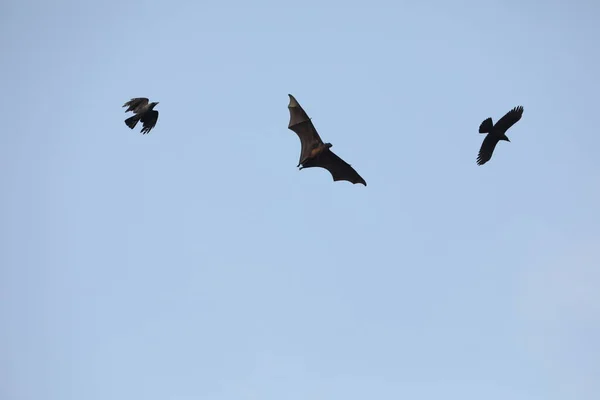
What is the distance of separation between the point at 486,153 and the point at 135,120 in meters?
16.6

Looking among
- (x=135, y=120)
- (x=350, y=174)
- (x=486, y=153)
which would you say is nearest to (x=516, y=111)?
(x=486, y=153)

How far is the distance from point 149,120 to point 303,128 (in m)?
7.88

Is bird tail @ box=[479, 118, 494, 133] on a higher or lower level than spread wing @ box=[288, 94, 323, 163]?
higher

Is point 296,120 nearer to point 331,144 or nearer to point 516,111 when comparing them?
point 331,144

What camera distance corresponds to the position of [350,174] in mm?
40469

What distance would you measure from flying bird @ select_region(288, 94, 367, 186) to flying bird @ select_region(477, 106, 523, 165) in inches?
235

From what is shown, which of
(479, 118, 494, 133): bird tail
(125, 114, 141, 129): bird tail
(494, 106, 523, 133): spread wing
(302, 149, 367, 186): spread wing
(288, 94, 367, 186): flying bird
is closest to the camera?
(479, 118, 494, 133): bird tail

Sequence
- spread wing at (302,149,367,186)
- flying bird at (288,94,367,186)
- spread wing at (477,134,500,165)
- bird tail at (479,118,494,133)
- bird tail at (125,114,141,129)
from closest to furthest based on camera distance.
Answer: bird tail at (479,118,494,133), flying bird at (288,94,367,186), spread wing at (477,134,500,165), spread wing at (302,149,367,186), bird tail at (125,114,141,129)

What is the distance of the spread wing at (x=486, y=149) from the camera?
3862cm

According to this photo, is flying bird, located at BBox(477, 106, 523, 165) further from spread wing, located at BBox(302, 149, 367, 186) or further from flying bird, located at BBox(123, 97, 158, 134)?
flying bird, located at BBox(123, 97, 158, 134)

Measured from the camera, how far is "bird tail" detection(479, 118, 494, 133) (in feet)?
122

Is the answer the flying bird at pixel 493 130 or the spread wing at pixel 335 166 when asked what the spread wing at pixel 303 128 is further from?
the flying bird at pixel 493 130

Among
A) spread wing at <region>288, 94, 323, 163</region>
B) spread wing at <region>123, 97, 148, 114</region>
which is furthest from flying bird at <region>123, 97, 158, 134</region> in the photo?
spread wing at <region>288, 94, 323, 163</region>

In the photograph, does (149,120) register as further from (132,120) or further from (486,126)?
(486,126)
